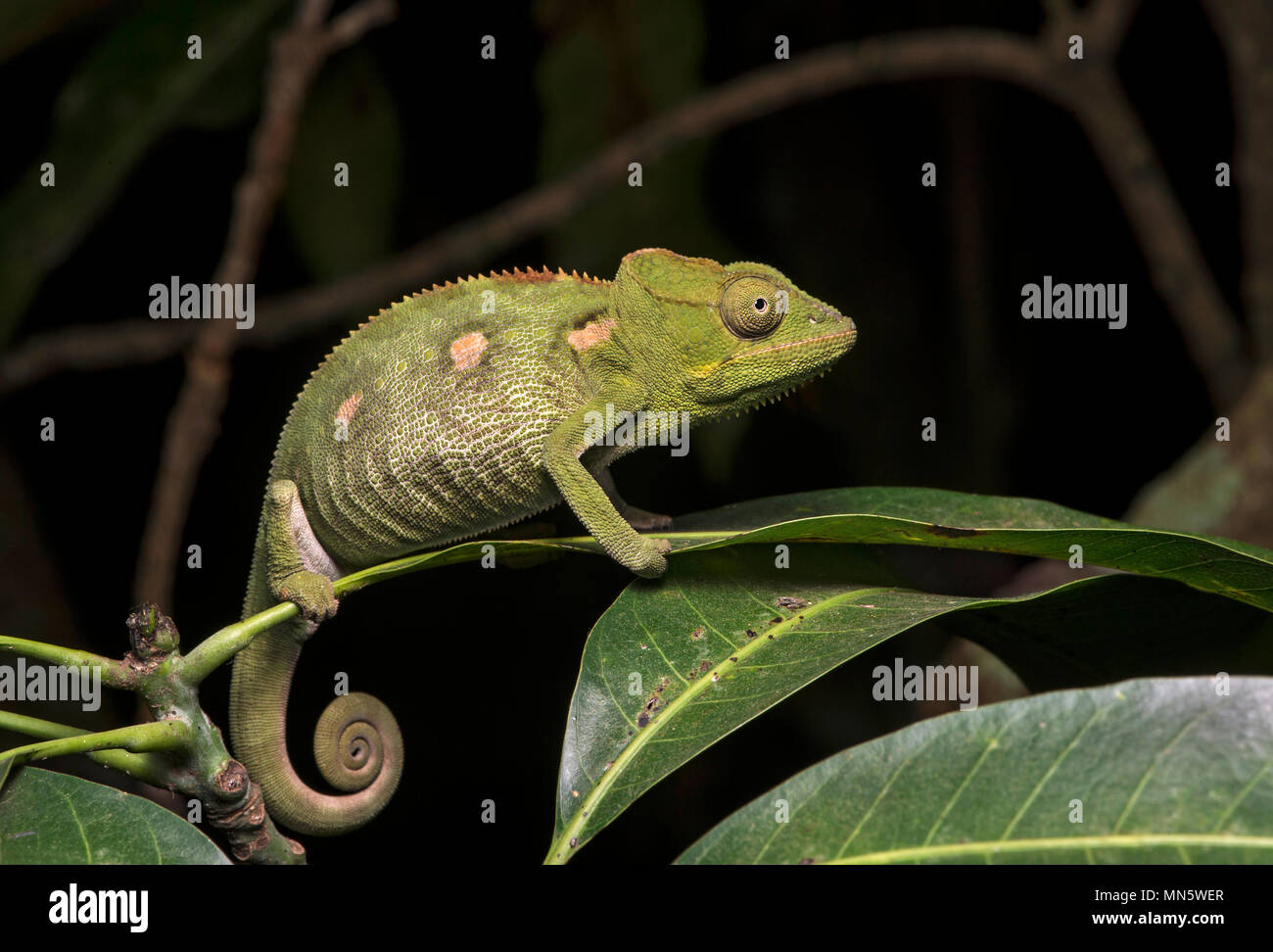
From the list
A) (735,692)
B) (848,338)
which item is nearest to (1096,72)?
(848,338)

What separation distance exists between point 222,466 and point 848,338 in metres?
2.41

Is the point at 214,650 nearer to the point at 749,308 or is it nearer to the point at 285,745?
the point at 285,745

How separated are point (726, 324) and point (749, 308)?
0.04m

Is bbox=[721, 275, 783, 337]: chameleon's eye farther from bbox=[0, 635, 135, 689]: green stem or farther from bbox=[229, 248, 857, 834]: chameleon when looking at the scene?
bbox=[0, 635, 135, 689]: green stem

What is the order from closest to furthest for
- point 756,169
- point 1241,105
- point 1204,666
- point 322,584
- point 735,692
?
point 735,692 < point 1204,666 < point 322,584 < point 1241,105 < point 756,169

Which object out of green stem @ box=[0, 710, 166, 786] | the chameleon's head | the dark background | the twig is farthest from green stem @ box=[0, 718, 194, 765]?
the dark background

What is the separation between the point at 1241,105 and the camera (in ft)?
9.58

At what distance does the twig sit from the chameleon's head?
1.38 meters

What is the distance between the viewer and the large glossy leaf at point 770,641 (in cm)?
114

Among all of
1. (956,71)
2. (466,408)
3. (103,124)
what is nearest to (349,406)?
(466,408)

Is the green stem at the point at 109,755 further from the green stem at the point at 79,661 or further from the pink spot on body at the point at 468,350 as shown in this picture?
the pink spot on body at the point at 468,350

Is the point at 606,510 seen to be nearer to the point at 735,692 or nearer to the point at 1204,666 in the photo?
the point at 735,692

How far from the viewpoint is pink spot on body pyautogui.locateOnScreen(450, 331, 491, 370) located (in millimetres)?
1547

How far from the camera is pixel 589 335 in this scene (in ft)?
5.15
